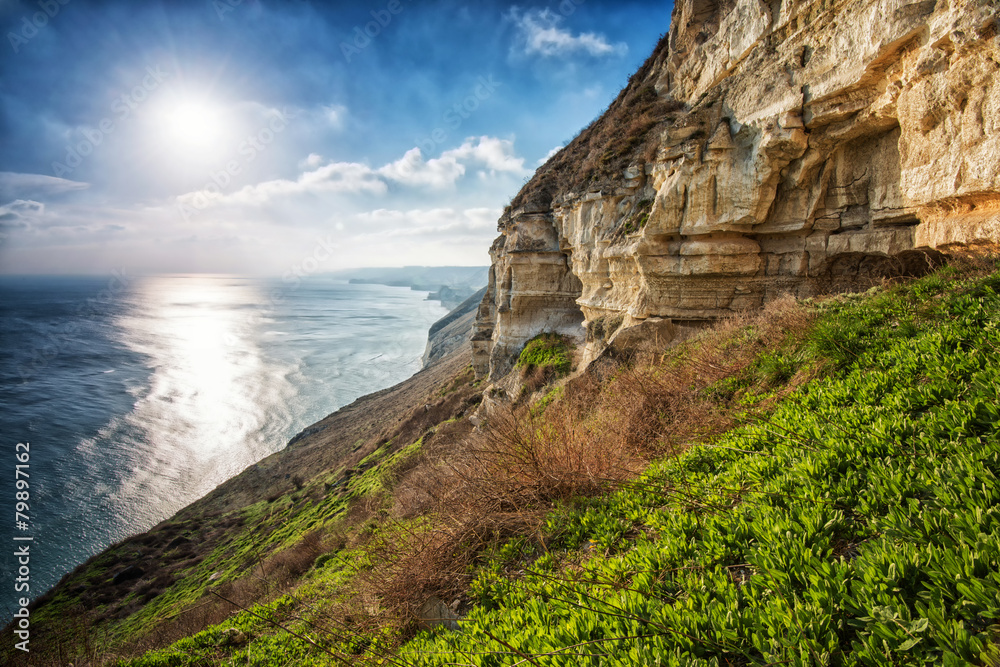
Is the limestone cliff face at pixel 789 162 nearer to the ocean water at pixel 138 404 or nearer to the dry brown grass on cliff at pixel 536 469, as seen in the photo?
the dry brown grass on cliff at pixel 536 469

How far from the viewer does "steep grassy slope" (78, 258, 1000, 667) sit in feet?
5.82

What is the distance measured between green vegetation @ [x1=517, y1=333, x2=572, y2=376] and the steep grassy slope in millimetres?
9257

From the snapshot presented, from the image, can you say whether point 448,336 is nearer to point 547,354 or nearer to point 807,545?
point 547,354

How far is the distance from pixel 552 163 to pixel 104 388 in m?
49.2

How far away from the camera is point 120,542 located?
64.5 ft

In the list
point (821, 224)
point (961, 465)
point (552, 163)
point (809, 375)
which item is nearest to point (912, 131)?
point (821, 224)

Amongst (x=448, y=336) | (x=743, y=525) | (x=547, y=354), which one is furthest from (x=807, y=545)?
(x=448, y=336)

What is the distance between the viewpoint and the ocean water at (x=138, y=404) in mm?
22562

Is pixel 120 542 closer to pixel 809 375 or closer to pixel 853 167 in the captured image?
pixel 809 375

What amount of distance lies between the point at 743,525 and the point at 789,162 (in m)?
9.18

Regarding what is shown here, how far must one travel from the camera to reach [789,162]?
28.2 ft

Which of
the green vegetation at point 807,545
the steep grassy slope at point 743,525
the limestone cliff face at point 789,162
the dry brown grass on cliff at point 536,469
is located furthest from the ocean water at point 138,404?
the limestone cliff face at point 789,162

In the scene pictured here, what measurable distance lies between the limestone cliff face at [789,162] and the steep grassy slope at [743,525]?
220 centimetres

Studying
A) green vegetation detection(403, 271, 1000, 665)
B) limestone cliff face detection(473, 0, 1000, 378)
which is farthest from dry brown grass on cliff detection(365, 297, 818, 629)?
limestone cliff face detection(473, 0, 1000, 378)
